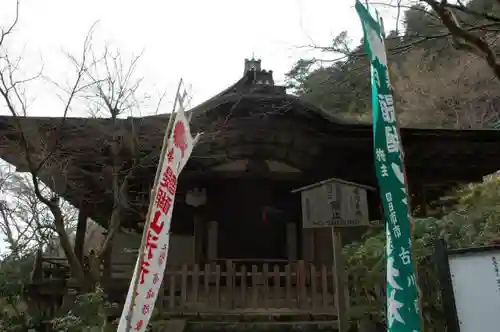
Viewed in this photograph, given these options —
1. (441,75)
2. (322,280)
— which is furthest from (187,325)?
(441,75)

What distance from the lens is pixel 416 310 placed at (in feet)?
12.5

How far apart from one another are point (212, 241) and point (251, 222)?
1.15 metres

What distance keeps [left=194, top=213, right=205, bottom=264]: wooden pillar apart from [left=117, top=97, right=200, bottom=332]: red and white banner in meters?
7.41

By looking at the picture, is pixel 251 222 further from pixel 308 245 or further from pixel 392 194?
pixel 392 194

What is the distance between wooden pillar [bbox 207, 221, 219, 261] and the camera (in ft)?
37.0

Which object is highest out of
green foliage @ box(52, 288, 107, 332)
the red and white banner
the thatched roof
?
the thatched roof

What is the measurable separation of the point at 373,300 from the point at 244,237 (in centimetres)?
463

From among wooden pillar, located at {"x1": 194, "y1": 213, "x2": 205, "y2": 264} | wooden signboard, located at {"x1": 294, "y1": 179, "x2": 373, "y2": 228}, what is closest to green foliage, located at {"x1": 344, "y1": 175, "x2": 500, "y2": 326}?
wooden signboard, located at {"x1": 294, "y1": 179, "x2": 373, "y2": 228}

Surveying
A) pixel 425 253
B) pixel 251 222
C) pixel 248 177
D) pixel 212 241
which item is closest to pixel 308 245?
pixel 251 222

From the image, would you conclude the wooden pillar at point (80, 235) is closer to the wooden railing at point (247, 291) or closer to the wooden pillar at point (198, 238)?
the wooden pillar at point (198, 238)

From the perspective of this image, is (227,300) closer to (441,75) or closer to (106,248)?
(106,248)

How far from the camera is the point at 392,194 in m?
4.08

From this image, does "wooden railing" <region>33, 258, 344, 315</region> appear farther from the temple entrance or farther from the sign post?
the temple entrance

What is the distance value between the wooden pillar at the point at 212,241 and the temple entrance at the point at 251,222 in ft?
0.68
